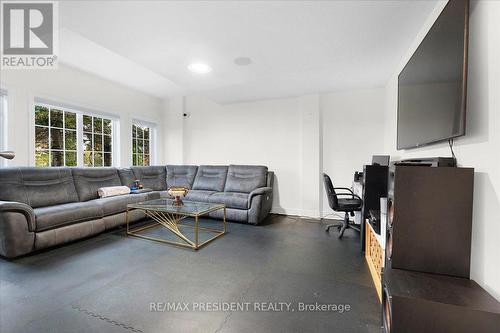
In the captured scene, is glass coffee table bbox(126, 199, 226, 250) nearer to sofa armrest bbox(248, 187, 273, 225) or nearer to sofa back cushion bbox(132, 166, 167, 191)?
A: sofa armrest bbox(248, 187, 273, 225)

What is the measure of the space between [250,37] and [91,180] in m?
3.33

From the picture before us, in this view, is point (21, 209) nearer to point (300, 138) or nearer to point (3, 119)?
point (3, 119)

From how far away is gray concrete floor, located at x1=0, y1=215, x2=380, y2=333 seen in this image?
1490 mm

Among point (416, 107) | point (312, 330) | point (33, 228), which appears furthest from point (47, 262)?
point (416, 107)

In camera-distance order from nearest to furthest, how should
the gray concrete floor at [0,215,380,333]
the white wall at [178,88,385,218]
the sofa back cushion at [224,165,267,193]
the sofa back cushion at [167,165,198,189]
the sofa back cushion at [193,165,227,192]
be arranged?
the gray concrete floor at [0,215,380,333], the white wall at [178,88,385,218], the sofa back cushion at [224,165,267,193], the sofa back cushion at [193,165,227,192], the sofa back cushion at [167,165,198,189]

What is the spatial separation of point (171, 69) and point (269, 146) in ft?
7.80

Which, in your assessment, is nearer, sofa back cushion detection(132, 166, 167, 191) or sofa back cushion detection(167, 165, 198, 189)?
sofa back cushion detection(132, 166, 167, 191)

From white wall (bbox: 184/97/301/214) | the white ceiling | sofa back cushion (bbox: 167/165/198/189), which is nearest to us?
the white ceiling

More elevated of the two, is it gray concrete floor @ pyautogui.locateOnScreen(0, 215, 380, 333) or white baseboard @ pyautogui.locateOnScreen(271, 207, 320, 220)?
white baseboard @ pyautogui.locateOnScreen(271, 207, 320, 220)

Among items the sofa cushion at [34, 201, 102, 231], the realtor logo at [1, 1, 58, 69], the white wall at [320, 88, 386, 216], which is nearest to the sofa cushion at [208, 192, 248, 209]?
the white wall at [320, 88, 386, 216]

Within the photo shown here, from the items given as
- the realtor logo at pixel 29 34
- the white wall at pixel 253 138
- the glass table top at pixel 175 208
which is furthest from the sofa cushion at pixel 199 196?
the realtor logo at pixel 29 34

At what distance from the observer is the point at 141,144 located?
5305 millimetres

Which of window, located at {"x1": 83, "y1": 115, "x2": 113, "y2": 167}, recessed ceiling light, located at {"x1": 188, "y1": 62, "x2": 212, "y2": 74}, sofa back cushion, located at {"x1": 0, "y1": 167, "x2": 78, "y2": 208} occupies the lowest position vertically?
sofa back cushion, located at {"x1": 0, "y1": 167, "x2": 78, "y2": 208}

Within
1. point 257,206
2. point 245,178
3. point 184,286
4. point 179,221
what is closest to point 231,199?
point 257,206
